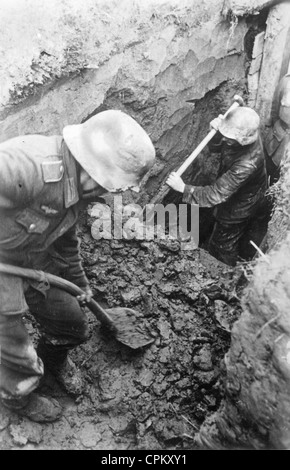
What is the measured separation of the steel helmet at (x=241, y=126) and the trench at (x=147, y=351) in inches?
31.9

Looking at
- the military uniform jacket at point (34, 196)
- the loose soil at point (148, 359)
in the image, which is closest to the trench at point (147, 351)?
the loose soil at point (148, 359)

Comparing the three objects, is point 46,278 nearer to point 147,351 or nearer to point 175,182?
point 147,351

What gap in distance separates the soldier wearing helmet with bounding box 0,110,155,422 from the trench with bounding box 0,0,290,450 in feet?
1.81

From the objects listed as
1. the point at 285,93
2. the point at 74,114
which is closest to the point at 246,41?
the point at 285,93

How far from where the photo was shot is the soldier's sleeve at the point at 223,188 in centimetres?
518

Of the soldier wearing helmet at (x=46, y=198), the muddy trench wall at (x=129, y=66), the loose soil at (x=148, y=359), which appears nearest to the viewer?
the soldier wearing helmet at (x=46, y=198)

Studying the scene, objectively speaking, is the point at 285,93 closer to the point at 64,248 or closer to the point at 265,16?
the point at 265,16

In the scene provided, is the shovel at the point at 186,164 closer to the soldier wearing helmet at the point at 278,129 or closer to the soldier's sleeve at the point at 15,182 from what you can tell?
the soldier wearing helmet at the point at 278,129

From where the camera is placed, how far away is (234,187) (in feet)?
17.2

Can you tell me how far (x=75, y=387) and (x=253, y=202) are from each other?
302 centimetres

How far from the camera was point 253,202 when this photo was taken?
5.56 metres

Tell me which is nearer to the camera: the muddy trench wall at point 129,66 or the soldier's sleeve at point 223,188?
the muddy trench wall at point 129,66

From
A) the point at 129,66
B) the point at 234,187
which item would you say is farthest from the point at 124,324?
the point at 129,66

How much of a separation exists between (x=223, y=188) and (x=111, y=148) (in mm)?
2780
